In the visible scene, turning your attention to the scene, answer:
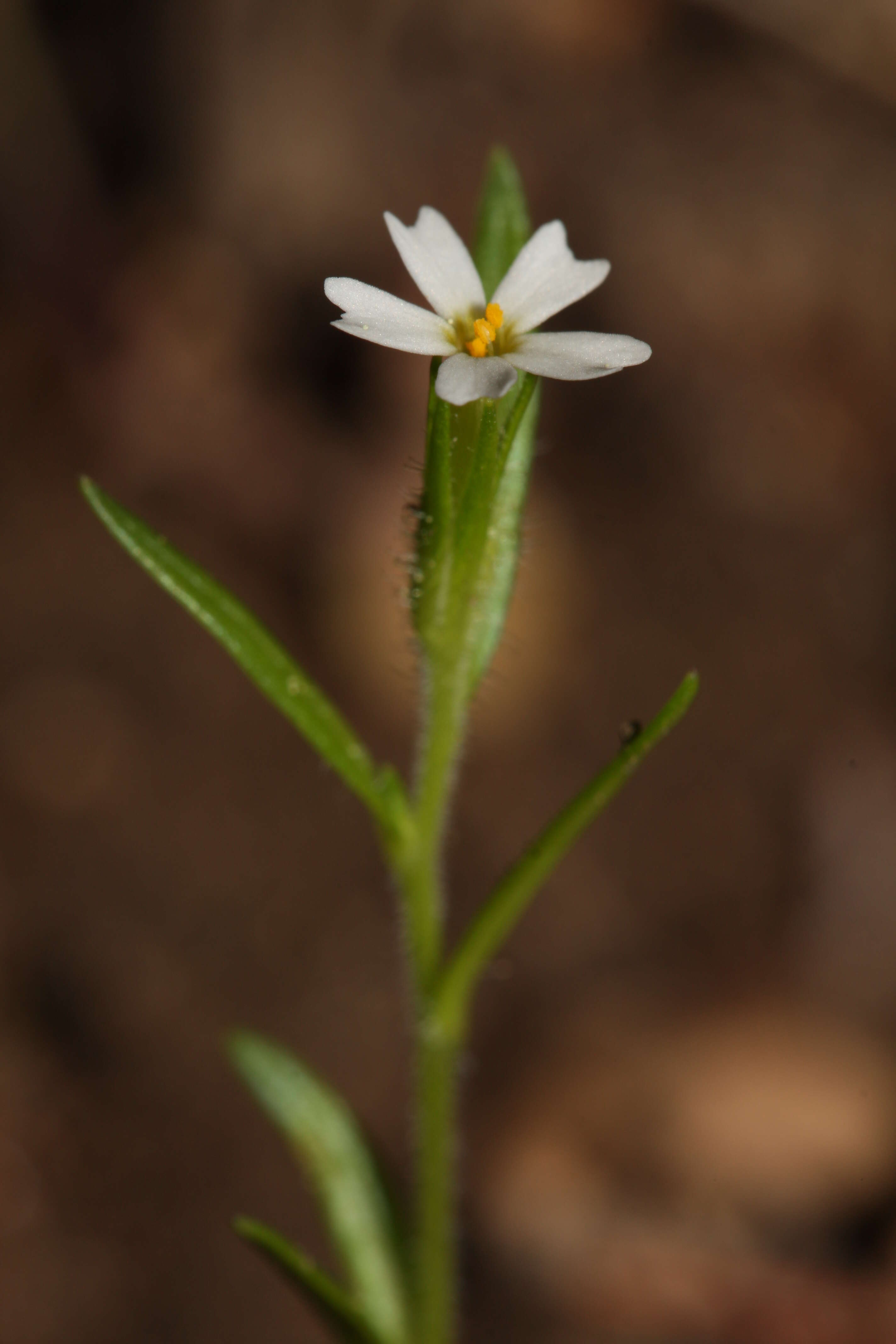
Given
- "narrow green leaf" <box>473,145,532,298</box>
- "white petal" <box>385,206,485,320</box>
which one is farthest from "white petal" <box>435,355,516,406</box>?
"narrow green leaf" <box>473,145,532,298</box>

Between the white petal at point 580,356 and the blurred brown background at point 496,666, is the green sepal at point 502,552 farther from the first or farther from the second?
the blurred brown background at point 496,666

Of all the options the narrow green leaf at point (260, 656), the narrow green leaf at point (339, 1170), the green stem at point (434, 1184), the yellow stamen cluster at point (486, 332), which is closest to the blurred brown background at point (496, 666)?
the narrow green leaf at point (339, 1170)

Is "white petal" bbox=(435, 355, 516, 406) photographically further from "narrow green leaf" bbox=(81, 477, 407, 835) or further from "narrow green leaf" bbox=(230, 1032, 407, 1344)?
"narrow green leaf" bbox=(230, 1032, 407, 1344)

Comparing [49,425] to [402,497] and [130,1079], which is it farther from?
[130,1079]

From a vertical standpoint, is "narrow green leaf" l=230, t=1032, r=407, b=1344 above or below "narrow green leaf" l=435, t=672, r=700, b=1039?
below

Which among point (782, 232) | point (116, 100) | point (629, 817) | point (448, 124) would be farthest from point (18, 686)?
point (782, 232)
